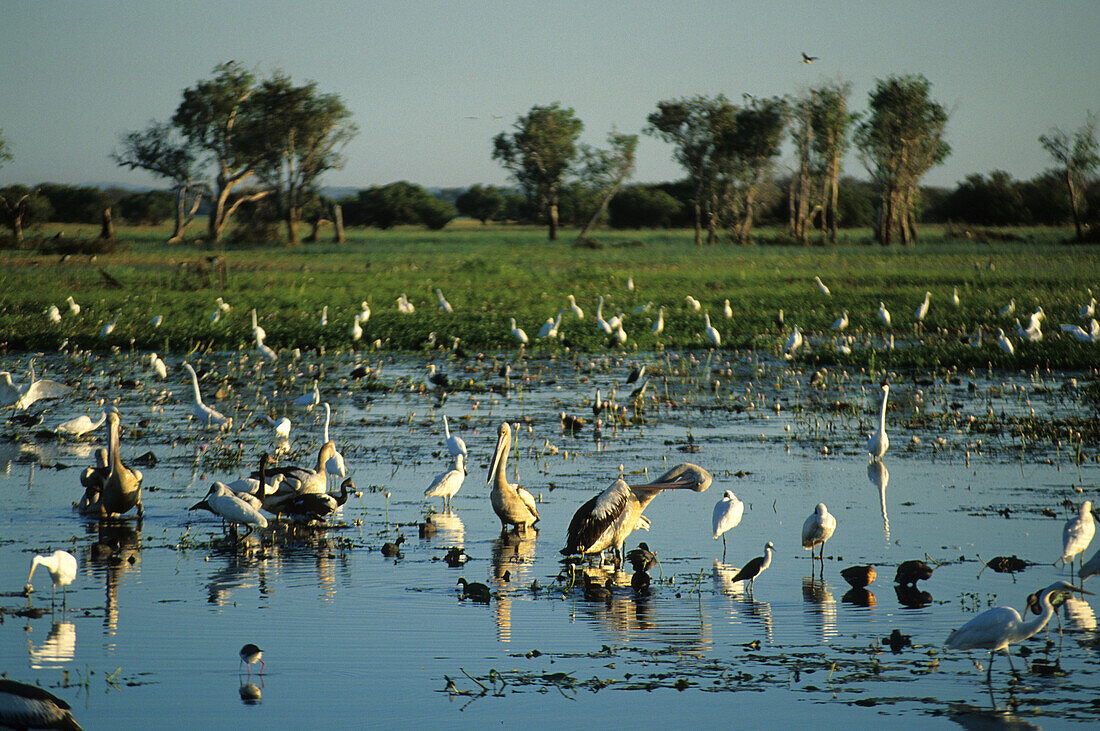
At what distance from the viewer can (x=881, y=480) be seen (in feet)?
38.7

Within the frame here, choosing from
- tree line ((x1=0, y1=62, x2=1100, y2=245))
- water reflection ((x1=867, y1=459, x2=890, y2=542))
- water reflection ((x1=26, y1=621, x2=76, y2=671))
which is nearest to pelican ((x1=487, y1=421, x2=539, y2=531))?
water reflection ((x1=867, y1=459, x2=890, y2=542))

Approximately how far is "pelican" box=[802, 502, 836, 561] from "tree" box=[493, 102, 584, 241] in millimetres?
64487

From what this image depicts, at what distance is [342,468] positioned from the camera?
11391 mm

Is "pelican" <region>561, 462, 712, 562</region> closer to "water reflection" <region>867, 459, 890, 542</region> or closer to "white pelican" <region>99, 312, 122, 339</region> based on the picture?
"water reflection" <region>867, 459, 890, 542</region>

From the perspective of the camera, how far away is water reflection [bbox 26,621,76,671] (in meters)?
6.67

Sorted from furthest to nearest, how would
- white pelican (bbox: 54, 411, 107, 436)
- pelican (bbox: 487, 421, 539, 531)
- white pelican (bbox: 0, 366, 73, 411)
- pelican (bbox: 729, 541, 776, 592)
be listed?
white pelican (bbox: 0, 366, 73, 411), white pelican (bbox: 54, 411, 107, 436), pelican (bbox: 487, 421, 539, 531), pelican (bbox: 729, 541, 776, 592)

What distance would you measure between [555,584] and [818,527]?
1.94 meters

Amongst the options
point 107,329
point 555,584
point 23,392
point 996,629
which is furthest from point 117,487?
point 107,329

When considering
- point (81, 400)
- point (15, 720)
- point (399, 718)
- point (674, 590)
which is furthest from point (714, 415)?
point (15, 720)

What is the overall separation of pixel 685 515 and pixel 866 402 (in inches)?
282

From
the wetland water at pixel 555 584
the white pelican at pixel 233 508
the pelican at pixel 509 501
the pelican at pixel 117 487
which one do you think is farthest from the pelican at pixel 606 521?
the pelican at pixel 117 487

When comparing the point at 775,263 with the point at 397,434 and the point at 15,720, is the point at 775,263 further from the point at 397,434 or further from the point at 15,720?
the point at 15,720

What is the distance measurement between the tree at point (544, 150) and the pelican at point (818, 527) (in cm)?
6449

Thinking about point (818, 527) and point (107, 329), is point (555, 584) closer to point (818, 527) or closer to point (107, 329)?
point (818, 527)
